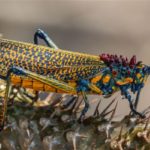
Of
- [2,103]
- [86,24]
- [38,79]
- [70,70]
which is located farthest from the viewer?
[86,24]

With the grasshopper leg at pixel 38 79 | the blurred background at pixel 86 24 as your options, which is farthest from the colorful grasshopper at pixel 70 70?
the blurred background at pixel 86 24

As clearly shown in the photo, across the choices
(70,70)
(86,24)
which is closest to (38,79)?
(70,70)

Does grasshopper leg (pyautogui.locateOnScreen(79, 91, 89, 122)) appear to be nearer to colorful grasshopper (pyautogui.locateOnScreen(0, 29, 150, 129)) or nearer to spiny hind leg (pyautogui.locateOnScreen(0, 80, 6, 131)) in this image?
colorful grasshopper (pyautogui.locateOnScreen(0, 29, 150, 129))

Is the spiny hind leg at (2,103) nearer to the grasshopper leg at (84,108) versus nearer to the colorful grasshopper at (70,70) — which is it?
the colorful grasshopper at (70,70)

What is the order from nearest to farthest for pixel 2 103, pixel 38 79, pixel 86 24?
pixel 2 103 < pixel 38 79 < pixel 86 24

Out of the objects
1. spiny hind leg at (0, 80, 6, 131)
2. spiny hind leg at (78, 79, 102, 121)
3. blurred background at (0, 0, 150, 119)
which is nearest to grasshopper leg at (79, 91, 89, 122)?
spiny hind leg at (78, 79, 102, 121)

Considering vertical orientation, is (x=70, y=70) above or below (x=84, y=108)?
above

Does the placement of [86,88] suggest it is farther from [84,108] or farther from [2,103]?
[2,103]
